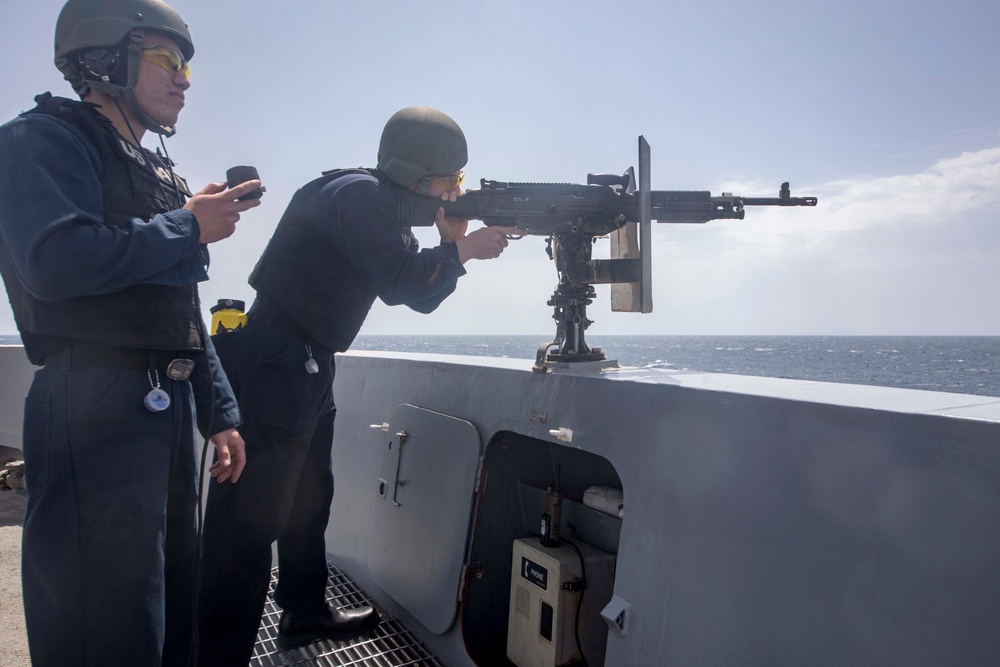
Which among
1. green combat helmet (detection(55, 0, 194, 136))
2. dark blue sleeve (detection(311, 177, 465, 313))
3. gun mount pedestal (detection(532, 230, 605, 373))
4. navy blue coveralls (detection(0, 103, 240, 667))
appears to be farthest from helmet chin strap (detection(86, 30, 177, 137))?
gun mount pedestal (detection(532, 230, 605, 373))

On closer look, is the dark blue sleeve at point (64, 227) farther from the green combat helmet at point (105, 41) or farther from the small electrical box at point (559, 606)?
the small electrical box at point (559, 606)

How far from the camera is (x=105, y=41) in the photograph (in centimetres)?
171

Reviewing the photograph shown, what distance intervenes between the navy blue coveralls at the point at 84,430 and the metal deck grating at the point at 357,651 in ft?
3.64

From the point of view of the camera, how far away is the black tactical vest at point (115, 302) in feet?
5.15

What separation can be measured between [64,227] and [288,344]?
3.26 ft

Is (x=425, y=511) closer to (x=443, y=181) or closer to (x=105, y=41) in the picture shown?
(x=443, y=181)

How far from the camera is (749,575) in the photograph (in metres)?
1.57

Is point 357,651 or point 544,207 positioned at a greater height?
point 544,207

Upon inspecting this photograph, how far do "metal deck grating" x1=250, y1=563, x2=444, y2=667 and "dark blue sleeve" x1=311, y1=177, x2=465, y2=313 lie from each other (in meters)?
1.36

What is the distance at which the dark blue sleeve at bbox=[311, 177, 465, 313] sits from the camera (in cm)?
234

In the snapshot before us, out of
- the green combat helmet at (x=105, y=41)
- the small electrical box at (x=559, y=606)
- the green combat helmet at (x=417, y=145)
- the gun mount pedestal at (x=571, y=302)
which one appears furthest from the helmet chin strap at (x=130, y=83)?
the small electrical box at (x=559, y=606)

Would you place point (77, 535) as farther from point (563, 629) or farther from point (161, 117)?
point (563, 629)

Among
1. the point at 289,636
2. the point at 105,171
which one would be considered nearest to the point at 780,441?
the point at 105,171

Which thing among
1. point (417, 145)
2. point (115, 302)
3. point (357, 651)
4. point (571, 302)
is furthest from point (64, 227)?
point (357, 651)
